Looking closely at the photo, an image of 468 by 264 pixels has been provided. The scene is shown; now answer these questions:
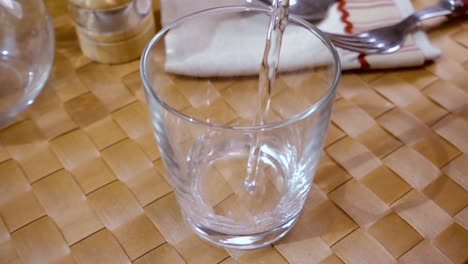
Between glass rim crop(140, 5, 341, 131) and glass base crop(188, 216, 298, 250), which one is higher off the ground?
glass rim crop(140, 5, 341, 131)

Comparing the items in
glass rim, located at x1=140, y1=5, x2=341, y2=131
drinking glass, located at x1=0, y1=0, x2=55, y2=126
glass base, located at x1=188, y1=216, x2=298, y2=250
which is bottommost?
glass base, located at x1=188, y1=216, x2=298, y2=250

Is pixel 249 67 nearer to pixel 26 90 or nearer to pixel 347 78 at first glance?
pixel 347 78

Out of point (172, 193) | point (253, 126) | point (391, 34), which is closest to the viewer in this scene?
point (253, 126)

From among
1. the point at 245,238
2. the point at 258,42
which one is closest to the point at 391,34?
the point at 258,42

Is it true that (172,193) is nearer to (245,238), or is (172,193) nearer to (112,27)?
(245,238)

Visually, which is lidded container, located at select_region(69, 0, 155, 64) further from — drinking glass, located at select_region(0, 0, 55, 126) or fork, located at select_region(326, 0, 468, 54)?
fork, located at select_region(326, 0, 468, 54)

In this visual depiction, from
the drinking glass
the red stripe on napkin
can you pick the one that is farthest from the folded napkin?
the drinking glass
